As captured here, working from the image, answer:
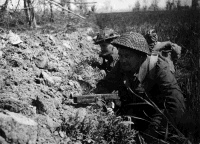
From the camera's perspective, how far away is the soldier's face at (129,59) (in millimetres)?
2561

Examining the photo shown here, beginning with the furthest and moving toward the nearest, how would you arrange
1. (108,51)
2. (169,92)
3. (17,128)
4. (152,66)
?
(108,51)
(152,66)
(169,92)
(17,128)

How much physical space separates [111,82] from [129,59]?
2.35 feet

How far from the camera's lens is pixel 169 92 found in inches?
87.4

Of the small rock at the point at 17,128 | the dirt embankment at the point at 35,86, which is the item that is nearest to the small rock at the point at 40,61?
the dirt embankment at the point at 35,86

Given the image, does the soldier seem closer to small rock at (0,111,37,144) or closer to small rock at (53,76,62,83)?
small rock at (53,76,62,83)

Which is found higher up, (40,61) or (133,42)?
(133,42)

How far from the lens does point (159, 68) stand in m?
2.28

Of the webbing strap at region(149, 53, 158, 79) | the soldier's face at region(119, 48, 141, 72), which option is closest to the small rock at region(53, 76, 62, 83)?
the soldier's face at region(119, 48, 141, 72)

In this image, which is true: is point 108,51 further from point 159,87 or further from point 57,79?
point 159,87

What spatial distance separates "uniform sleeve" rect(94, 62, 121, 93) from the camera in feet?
10.2

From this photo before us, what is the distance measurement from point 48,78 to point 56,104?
58 centimetres

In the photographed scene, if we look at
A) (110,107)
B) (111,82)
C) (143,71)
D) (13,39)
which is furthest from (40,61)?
(143,71)

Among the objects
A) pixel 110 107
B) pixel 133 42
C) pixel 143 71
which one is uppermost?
pixel 133 42

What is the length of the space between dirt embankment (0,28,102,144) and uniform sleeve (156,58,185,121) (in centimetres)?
104
